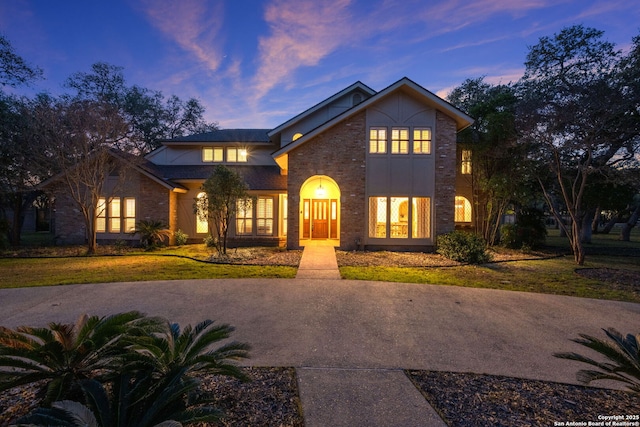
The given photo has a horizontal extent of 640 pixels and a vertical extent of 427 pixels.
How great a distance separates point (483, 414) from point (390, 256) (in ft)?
33.1

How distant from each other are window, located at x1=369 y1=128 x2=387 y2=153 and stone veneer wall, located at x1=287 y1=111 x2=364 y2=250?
37 centimetres

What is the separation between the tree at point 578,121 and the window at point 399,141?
4649 mm

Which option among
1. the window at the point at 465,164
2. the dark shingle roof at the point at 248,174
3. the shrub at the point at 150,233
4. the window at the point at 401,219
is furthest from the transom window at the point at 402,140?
the shrub at the point at 150,233

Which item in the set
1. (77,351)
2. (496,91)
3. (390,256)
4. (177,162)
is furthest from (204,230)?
(496,91)

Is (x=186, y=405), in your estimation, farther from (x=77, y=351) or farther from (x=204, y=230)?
(x=204, y=230)

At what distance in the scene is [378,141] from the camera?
47.2ft

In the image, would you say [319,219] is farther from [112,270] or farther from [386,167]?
[112,270]

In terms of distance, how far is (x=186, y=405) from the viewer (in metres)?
2.51

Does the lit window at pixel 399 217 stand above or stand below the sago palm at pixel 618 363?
above

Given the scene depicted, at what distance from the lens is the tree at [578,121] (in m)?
11.3

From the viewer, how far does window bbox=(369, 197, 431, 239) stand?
568 inches

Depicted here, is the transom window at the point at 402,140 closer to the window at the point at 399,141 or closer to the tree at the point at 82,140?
→ the window at the point at 399,141

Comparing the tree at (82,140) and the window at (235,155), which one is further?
the window at (235,155)

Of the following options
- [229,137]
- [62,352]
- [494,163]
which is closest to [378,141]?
[494,163]
